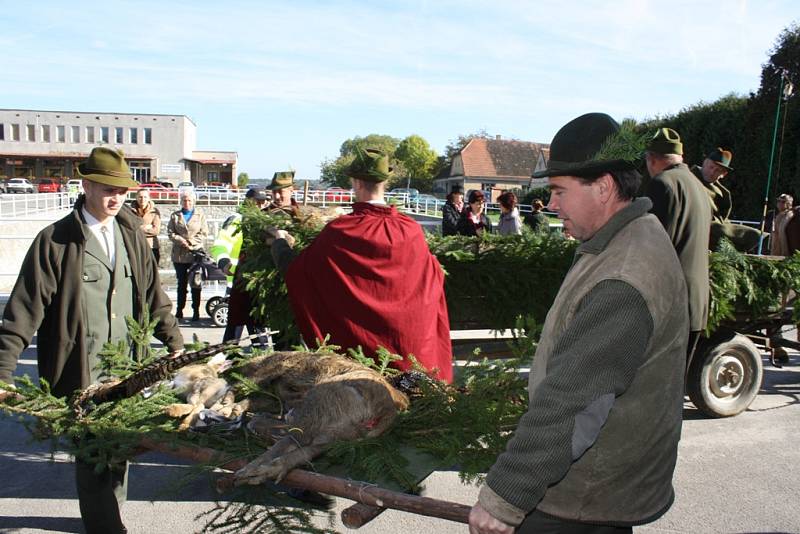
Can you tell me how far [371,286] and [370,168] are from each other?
744 millimetres

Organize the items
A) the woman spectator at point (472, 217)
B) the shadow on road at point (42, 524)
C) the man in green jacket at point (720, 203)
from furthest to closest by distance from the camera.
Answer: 1. the woman spectator at point (472, 217)
2. the man in green jacket at point (720, 203)
3. the shadow on road at point (42, 524)

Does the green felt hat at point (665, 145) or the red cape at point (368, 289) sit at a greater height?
the green felt hat at point (665, 145)

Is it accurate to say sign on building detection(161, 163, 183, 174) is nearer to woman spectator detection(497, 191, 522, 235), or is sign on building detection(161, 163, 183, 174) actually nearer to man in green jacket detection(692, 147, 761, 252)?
woman spectator detection(497, 191, 522, 235)

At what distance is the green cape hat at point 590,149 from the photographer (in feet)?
6.57

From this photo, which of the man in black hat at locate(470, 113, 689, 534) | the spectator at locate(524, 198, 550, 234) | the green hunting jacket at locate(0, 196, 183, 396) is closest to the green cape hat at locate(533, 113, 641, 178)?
the man in black hat at locate(470, 113, 689, 534)

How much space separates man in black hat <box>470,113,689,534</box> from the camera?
70.4 inches

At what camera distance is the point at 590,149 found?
2.04 metres

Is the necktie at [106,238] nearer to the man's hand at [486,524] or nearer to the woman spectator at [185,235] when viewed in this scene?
the man's hand at [486,524]

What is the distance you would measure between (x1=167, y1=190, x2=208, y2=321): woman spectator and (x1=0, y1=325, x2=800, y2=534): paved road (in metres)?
4.55

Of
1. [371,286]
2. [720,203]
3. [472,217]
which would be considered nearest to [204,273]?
[472,217]

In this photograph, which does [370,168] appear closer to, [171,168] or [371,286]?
[371,286]

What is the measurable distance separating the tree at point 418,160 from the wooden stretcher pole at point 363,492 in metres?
86.1

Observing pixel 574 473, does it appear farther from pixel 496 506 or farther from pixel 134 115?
pixel 134 115

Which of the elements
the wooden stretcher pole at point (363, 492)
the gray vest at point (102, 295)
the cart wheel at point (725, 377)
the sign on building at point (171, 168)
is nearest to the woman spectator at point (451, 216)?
the cart wheel at point (725, 377)
